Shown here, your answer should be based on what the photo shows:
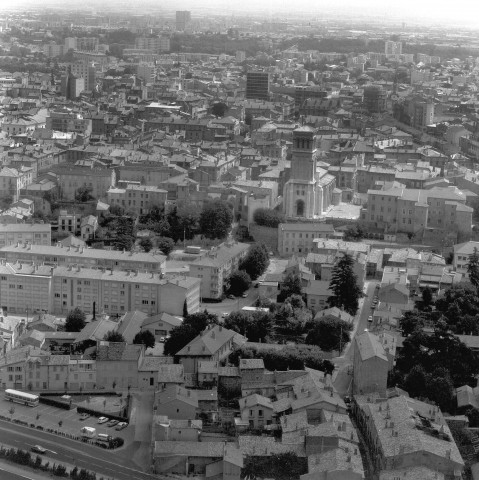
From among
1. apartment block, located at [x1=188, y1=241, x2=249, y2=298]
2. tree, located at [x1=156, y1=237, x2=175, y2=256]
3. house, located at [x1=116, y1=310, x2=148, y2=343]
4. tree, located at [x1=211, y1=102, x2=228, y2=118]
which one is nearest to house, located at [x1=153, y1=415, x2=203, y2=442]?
house, located at [x1=116, y1=310, x2=148, y2=343]

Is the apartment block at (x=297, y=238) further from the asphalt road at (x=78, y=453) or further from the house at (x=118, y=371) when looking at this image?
the asphalt road at (x=78, y=453)

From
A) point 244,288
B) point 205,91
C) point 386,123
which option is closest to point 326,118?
point 386,123

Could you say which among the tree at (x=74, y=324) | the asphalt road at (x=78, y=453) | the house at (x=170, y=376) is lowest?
the asphalt road at (x=78, y=453)

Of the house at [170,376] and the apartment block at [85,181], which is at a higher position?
the apartment block at [85,181]

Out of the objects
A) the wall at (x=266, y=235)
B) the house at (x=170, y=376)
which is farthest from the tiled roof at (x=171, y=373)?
the wall at (x=266, y=235)

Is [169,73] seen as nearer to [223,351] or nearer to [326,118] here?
[326,118]

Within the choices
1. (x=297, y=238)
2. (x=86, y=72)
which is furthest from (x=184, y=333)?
(x=86, y=72)

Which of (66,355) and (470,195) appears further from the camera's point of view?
(470,195)
